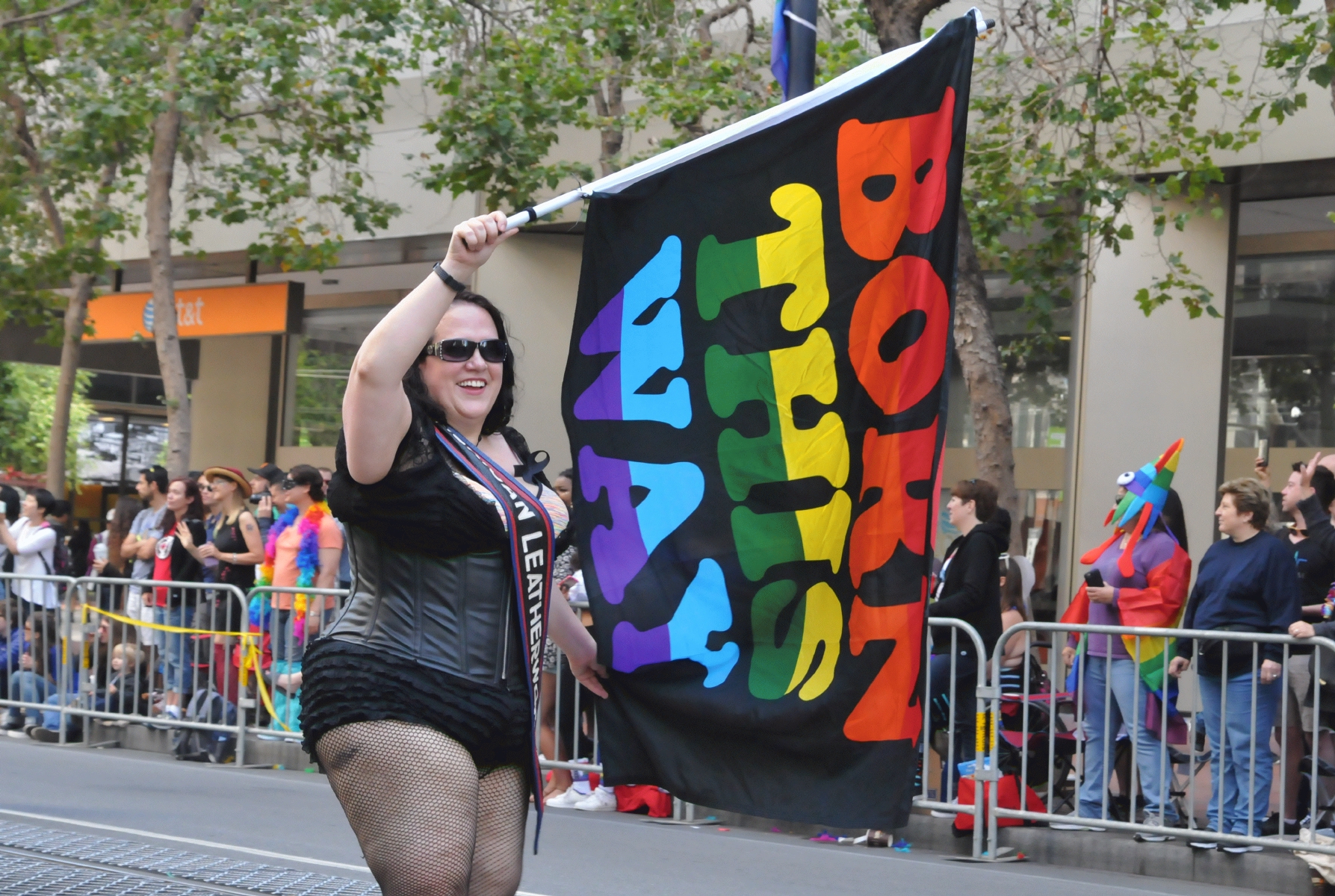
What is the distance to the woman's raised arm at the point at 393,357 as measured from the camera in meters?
3.00

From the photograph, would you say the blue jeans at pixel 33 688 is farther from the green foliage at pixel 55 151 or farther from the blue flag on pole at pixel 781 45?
the blue flag on pole at pixel 781 45

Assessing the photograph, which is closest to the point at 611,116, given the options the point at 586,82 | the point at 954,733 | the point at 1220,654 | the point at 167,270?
the point at 586,82

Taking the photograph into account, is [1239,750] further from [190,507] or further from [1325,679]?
[190,507]

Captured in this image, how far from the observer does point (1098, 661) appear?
27.5 feet

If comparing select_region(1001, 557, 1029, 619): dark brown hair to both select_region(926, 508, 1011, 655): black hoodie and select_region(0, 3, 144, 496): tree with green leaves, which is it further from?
select_region(0, 3, 144, 496): tree with green leaves

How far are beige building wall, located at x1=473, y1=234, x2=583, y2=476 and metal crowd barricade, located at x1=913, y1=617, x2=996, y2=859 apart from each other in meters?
8.91

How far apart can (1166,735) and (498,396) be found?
5247 millimetres

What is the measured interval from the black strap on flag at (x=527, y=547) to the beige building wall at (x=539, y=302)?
13.7 m

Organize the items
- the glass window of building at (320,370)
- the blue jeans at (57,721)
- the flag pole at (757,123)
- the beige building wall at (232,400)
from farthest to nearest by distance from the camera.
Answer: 1. the beige building wall at (232,400)
2. the glass window of building at (320,370)
3. the blue jeans at (57,721)
4. the flag pole at (757,123)

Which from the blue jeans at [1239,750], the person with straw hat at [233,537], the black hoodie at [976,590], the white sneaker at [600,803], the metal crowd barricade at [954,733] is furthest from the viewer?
the person with straw hat at [233,537]

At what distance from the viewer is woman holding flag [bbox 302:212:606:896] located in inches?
120

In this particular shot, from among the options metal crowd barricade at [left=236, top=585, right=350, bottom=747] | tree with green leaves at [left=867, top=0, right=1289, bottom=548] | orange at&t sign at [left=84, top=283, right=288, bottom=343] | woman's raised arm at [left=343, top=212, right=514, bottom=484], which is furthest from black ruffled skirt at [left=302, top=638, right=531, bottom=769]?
orange at&t sign at [left=84, top=283, right=288, bottom=343]

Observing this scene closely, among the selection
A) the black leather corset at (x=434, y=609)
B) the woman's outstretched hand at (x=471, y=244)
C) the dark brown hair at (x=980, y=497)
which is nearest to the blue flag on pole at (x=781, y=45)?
the woman's outstretched hand at (x=471, y=244)

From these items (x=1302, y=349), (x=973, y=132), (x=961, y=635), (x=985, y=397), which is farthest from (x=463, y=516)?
(x=1302, y=349)
